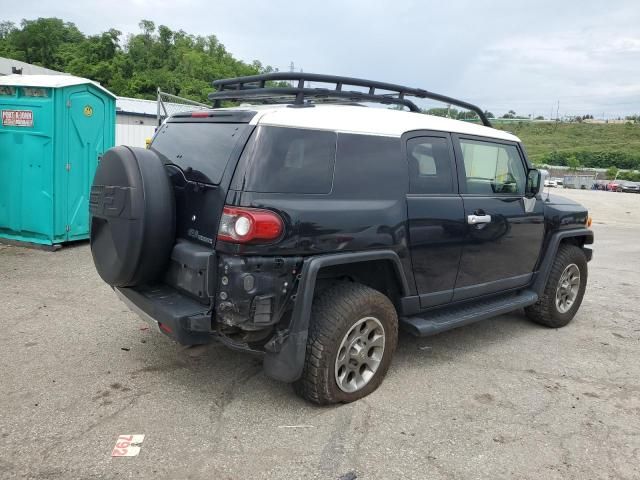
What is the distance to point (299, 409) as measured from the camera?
3525 mm

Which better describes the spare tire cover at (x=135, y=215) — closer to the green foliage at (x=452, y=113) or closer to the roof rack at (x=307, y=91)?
the roof rack at (x=307, y=91)

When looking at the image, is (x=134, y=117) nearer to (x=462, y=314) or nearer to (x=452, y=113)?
(x=452, y=113)

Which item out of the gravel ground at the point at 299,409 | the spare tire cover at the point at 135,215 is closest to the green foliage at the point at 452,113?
the gravel ground at the point at 299,409

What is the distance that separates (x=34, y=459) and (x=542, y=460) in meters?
2.78

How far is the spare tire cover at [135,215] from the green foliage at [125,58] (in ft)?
111

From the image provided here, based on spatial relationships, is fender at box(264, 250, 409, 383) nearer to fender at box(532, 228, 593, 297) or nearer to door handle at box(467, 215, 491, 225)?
door handle at box(467, 215, 491, 225)

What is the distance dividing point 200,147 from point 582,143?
109 metres

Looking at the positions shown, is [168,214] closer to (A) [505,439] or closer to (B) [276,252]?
(B) [276,252]

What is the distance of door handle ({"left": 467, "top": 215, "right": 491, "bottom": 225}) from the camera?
13.7ft

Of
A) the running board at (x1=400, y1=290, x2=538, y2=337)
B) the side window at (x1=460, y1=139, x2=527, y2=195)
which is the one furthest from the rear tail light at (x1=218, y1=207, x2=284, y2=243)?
the side window at (x1=460, y1=139, x2=527, y2=195)

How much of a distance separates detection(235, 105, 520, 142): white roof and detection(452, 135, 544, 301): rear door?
0.30 meters

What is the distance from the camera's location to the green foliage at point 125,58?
38969 millimetres

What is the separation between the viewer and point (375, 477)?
112 inches

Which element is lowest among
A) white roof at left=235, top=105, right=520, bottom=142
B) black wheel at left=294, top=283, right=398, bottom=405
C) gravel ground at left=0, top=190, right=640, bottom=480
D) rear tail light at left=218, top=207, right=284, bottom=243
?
gravel ground at left=0, top=190, right=640, bottom=480
